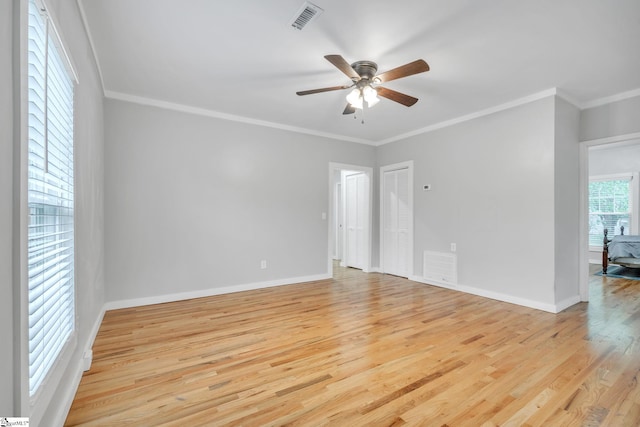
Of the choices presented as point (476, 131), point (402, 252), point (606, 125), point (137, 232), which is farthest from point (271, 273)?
point (606, 125)

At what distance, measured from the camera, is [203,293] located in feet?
14.0

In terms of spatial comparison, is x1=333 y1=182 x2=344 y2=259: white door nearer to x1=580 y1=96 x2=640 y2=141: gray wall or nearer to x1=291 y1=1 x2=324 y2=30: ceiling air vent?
x1=580 y1=96 x2=640 y2=141: gray wall

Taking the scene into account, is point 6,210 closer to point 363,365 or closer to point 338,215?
point 363,365

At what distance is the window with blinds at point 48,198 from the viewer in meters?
1.27

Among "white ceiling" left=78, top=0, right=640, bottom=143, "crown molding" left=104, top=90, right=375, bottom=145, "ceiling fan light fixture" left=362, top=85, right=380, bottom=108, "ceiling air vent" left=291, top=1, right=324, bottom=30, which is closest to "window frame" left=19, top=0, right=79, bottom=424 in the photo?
"white ceiling" left=78, top=0, right=640, bottom=143

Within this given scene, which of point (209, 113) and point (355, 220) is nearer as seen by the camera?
point (209, 113)

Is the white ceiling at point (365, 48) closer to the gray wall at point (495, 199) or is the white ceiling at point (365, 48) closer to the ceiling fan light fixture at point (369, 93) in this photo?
the ceiling fan light fixture at point (369, 93)

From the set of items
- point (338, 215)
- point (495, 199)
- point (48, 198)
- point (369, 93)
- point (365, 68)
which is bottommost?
point (338, 215)

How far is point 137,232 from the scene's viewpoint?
3.87 meters

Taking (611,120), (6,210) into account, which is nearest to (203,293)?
(6,210)

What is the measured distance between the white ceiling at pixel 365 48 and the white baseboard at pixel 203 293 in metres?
2.55

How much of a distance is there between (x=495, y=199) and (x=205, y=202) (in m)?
4.03

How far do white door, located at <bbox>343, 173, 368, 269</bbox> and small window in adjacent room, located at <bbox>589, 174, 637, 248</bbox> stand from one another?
572cm

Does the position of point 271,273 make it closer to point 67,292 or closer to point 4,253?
point 67,292
